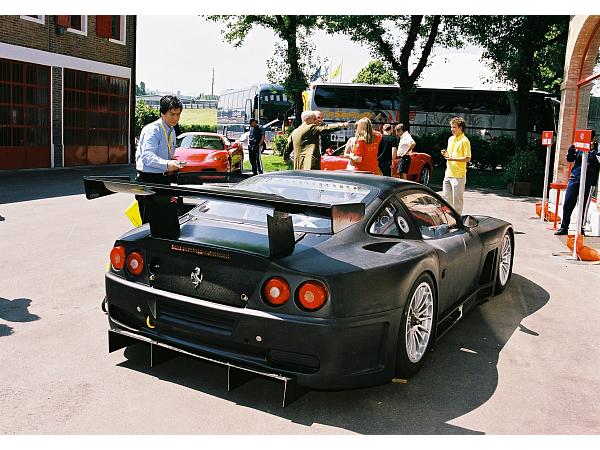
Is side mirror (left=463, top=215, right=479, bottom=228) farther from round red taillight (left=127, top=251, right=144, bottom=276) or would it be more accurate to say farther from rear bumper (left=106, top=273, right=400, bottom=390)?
round red taillight (left=127, top=251, right=144, bottom=276)

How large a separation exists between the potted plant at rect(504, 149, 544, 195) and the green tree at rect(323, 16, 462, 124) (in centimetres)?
556

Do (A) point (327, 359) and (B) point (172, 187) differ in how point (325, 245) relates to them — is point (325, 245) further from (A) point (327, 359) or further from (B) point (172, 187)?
(B) point (172, 187)

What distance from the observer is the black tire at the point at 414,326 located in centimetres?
411

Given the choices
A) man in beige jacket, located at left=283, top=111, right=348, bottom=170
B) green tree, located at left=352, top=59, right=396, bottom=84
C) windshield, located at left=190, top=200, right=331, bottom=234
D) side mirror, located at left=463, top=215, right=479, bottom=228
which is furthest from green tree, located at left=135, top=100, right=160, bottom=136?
windshield, located at left=190, top=200, right=331, bottom=234

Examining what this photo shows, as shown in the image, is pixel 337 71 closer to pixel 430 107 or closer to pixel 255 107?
pixel 255 107

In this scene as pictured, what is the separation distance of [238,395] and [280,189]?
1632mm

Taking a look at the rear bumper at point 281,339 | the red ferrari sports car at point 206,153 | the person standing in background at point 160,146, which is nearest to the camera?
the rear bumper at point 281,339

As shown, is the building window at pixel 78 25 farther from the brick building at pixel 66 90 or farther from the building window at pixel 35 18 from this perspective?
the building window at pixel 35 18

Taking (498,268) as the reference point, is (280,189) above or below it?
above

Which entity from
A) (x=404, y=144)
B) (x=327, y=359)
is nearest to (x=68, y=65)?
(x=404, y=144)

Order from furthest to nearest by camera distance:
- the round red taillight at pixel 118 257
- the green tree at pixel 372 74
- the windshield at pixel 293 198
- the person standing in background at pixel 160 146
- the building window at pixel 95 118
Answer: the green tree at pixel 372 74 → the building window at pixel 95 118 → the person standing in background at pixel 160 146 → the windshield at pixel 293 198 → the round red taillight at pixel 118 257

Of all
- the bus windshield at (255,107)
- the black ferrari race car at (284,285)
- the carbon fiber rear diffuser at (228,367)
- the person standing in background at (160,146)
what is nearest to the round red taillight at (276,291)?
the black ferrari race car at (284,285)

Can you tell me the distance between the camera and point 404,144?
1498 cm

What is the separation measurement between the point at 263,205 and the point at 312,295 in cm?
56
